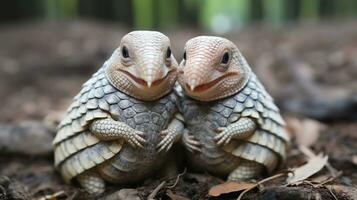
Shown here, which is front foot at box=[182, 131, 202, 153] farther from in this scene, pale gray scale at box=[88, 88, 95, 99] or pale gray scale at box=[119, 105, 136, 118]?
pale gray scale at box=[88, 88, 95, 99]

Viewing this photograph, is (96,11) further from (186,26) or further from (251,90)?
(251,90)

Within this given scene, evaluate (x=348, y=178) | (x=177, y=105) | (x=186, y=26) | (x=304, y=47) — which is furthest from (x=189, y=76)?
(x=186, y=26)

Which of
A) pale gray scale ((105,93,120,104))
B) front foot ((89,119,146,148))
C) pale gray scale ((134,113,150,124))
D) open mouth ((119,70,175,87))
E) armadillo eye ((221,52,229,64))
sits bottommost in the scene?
front foot ((89,119,146,148))

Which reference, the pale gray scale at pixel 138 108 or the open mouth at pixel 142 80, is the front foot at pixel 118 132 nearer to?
the pale gray scale at pixel 138 108

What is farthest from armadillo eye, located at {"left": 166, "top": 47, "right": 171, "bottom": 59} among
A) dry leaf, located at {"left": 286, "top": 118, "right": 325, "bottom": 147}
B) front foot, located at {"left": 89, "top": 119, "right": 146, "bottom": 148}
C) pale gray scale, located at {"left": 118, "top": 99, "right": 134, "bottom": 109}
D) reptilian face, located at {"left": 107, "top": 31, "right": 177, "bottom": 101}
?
dry leaf, located at {"left": 286, "top": 118, "right": 325, "bottom": 147}

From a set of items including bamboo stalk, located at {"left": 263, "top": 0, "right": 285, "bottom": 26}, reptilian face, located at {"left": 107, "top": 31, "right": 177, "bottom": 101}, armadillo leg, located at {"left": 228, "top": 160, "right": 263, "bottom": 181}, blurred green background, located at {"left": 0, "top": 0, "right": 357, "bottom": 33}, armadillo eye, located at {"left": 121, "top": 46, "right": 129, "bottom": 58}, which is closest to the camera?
reptilian face, located at {"left": 107, "top": 31, "right": 177, "bottom": 101}

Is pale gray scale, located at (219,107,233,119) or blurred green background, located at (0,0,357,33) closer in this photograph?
pale gray scale, located at (219,107,233,119)
